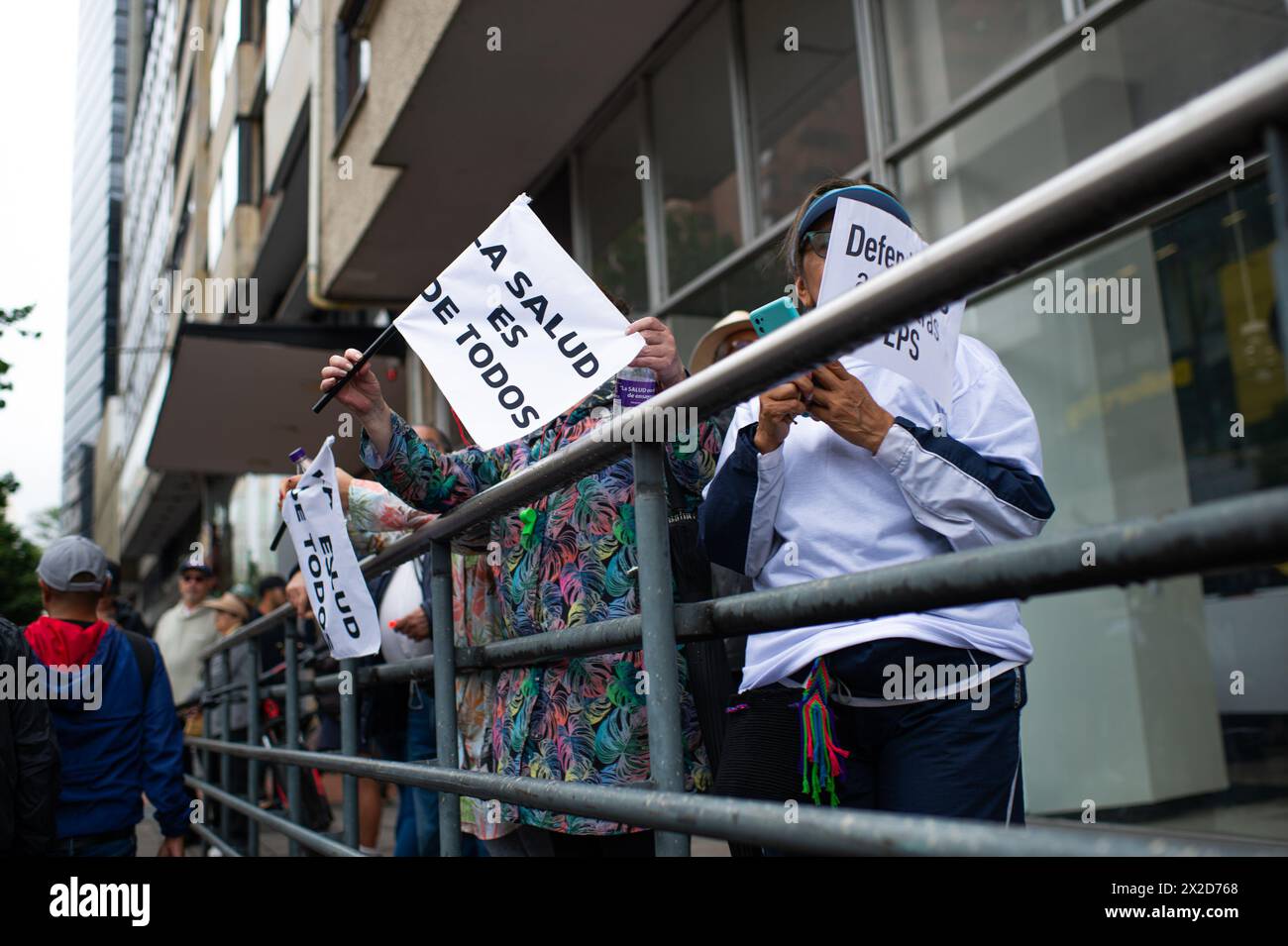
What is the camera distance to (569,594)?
8.09 feet

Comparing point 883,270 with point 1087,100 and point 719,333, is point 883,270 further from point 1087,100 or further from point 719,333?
point 1087,100

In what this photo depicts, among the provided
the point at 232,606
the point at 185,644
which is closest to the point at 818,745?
the point at 232,606

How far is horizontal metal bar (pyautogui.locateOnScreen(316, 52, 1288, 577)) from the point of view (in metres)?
Answer: 0.87

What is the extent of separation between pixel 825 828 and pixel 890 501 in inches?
35.0

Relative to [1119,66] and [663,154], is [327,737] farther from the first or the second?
[1119,66]

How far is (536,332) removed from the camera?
2133mm

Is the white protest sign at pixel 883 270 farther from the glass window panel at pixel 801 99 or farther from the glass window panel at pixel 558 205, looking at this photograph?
the glass window panel at pixel 558 205

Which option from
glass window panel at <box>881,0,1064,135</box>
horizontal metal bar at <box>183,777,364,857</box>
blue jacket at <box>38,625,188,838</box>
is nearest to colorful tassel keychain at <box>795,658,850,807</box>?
horizontal metal bar at <box>183,777,364,857</box>

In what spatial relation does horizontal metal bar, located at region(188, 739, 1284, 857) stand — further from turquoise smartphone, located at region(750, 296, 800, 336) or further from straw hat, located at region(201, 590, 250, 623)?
straw hat, located at region(201, 590, 250, 623)

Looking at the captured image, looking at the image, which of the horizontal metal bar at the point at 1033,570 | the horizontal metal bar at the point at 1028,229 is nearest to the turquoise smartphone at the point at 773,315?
the horizontal metal bar at the point at 1028,229

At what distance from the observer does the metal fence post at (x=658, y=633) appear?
1683 mm

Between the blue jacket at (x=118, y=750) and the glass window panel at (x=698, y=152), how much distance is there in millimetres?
3971

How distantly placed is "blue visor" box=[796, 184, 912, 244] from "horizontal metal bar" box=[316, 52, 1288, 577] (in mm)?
646
